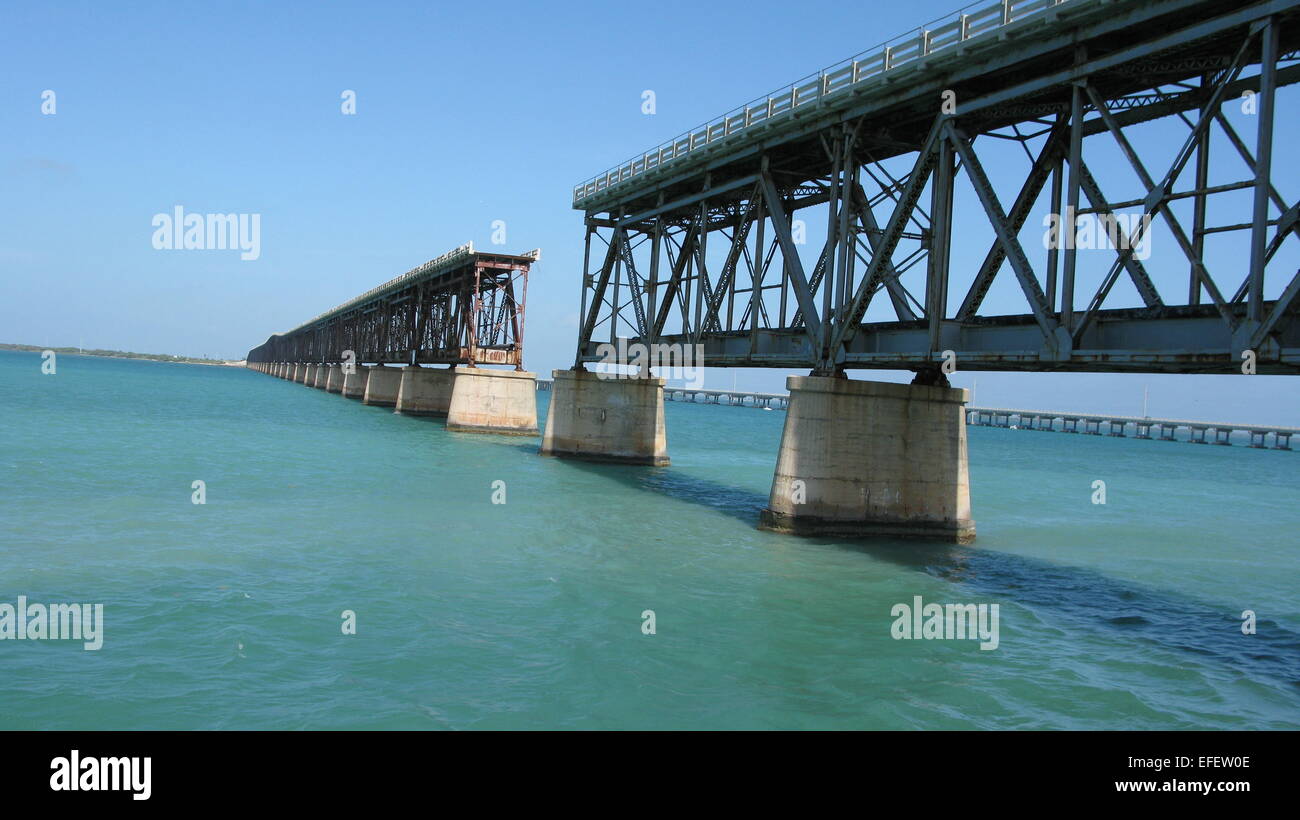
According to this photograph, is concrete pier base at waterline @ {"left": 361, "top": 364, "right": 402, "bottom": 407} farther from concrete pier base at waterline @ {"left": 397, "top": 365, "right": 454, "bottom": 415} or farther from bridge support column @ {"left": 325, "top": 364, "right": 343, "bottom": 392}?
bridge support column @ {"left": 325, "top": 364, "right": 343, "bottom": 392}

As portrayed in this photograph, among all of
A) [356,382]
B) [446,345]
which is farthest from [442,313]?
[356,382]

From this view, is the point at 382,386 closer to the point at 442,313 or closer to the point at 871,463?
the point at 442,313

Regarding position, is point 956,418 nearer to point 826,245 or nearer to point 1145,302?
point 826,245

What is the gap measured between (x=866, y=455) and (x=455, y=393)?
152 feet

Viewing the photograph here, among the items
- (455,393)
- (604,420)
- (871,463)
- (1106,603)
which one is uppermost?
(455,393)

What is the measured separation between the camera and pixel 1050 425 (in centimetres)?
19588

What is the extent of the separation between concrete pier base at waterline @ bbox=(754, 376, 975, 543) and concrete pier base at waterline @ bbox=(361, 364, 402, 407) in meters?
85.4

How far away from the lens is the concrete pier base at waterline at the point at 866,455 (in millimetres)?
25188

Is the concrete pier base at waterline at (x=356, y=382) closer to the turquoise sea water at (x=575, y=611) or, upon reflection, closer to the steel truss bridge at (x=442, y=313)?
the steel truss bridge at (x=442, y=313)

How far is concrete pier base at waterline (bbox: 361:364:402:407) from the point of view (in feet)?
343

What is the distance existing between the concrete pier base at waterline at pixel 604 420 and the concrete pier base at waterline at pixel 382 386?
6157 cm

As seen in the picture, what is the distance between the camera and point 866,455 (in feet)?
83.5

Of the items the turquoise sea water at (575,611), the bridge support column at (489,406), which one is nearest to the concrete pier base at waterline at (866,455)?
the turquoise sea water at (575,611)
